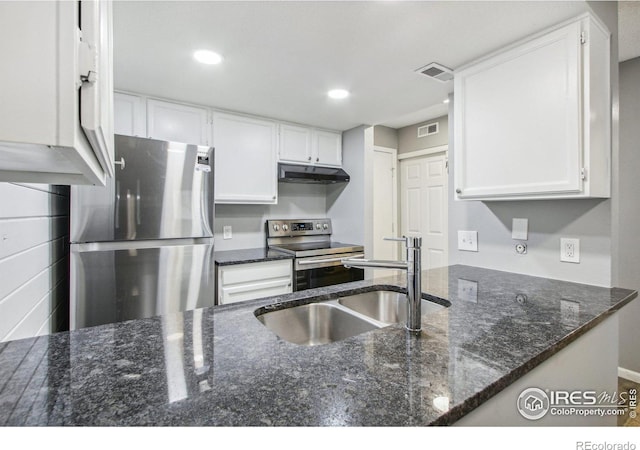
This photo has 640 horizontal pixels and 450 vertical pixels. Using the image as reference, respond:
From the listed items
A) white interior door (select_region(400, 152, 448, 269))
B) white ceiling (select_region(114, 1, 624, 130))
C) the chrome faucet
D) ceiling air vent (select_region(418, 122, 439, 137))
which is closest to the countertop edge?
the chrome faucet

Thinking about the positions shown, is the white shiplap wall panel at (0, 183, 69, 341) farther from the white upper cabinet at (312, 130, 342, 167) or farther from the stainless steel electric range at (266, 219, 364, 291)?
the white upper cabinet at (312, 130, 342, 167)

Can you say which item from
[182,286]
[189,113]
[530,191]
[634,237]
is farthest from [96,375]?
[634,237]

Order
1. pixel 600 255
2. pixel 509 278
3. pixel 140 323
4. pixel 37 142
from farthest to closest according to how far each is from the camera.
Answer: pixel 509 278 → pixel 600 255 → pixel 140 323 → pixel 37 142

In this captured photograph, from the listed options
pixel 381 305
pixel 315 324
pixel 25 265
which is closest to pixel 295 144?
pixel 381 305

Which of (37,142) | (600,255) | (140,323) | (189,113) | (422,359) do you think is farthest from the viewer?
(189,113)

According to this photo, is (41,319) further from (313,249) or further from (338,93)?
(338,93)

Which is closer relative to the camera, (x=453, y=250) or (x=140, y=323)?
(x=140, y=323)

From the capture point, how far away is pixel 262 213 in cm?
320

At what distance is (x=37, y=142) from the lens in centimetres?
37

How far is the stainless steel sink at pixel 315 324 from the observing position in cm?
120

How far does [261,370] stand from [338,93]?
215cm

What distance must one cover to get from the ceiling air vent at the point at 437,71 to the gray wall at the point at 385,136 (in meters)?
1.91

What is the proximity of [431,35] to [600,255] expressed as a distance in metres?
1.40
